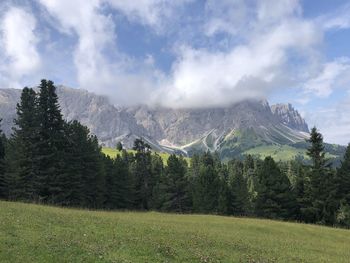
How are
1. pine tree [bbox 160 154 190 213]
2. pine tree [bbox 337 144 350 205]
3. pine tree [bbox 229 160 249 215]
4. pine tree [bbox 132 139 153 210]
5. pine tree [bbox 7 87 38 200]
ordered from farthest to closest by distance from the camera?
pine tree [bbox 132 139 153 210], pine tree [bbox 160 154 190 213], pine tree [bbox 229 160 249 215], pine tree [bbox 337 144 350 205], pine tree [bbox 7 87 38 200]

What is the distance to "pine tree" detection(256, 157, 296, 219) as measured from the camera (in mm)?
81938

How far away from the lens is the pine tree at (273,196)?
8194cm

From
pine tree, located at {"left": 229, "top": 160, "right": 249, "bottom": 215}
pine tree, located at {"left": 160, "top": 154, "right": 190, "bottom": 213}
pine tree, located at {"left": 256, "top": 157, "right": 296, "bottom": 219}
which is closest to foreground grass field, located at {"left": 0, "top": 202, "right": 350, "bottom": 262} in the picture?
pine tree, located at {"left": 256, "top": 157, "right": 296, "bottom": 219}

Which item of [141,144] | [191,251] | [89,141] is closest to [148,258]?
[191,251]

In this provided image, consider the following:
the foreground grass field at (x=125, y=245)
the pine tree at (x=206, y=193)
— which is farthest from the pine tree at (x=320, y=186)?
the foreground grass field at (x=125, y=245)

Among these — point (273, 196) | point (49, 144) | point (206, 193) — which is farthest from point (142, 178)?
point (49, 144)

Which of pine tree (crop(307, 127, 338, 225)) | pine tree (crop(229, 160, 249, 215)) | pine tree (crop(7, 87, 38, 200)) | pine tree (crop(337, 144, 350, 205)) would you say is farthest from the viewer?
pine tree (crop(229, 160, 249, 215))

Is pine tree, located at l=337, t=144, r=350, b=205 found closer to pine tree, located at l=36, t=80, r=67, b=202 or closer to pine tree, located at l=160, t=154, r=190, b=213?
pine tree, located at l=160, t=154, r=190, b=213

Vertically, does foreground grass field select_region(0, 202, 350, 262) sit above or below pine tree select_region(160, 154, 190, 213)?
below

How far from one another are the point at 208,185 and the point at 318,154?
3876 centimetres

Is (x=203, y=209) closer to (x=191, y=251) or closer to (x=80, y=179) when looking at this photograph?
(x=80, y=179)

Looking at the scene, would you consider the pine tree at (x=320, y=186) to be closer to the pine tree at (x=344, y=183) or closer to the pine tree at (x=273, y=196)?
the pine tree at (x=344, y=183)

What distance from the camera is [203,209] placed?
4193 inches

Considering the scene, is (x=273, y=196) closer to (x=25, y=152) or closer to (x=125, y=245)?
(x=25, y=152)
